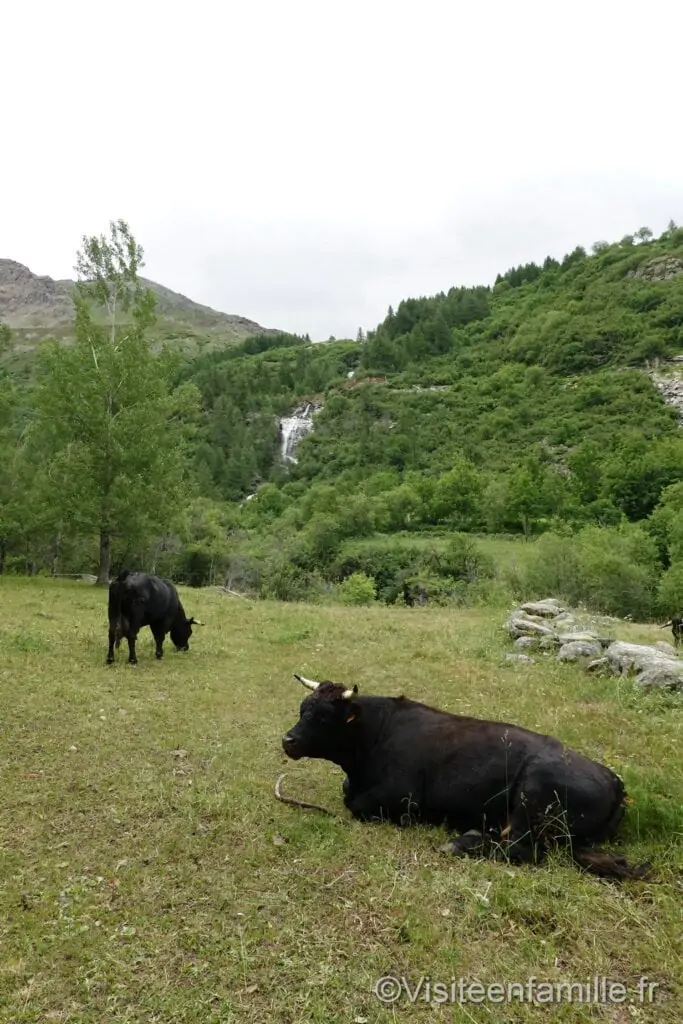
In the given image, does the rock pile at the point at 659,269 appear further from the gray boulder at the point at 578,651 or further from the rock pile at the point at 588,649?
the gray boulder at the point at 578,651

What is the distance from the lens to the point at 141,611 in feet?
41.7

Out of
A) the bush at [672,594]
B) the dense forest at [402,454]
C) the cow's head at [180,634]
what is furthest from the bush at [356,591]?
the cow's head at [180,634]

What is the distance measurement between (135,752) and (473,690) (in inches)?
233

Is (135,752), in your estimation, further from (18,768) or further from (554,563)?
(554,563)

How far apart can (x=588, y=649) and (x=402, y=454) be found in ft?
297

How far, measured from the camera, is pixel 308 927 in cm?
445

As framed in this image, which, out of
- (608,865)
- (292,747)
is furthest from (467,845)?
(292,747)

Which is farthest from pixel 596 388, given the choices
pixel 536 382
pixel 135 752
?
pixel 135 752

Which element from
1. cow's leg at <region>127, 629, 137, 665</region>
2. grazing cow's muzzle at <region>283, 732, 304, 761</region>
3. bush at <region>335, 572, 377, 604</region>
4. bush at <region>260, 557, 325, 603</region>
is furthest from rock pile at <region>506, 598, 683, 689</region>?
bush at <region>260, 557, 325, 603</region>

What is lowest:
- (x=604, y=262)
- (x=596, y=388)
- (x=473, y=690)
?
(x=473, y=690)

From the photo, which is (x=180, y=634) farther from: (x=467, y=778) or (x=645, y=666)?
(x=645, y=666)

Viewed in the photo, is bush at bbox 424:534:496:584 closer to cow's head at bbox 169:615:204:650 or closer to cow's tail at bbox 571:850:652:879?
cow's head at bbox 169:615:204:650

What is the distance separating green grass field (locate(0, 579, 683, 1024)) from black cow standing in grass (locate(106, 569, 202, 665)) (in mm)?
2431

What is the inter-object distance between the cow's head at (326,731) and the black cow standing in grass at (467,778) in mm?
11
